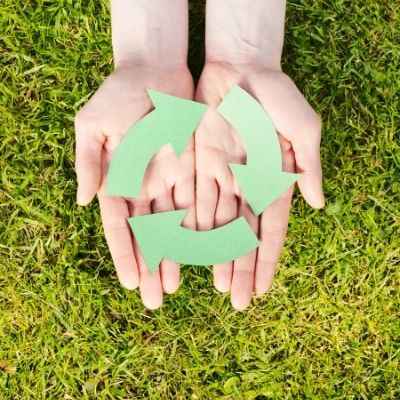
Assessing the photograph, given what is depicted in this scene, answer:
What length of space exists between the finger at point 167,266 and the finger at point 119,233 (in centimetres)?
12

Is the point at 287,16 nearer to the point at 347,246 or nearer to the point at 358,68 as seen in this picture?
the point at 358,68

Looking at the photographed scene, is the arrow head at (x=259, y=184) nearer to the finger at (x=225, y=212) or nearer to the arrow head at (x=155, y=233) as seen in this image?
the finger at (x=225, y=212)

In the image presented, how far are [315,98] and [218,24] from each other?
1.85 ft

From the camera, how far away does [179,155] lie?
8.66 feet

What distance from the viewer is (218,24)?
280 cm

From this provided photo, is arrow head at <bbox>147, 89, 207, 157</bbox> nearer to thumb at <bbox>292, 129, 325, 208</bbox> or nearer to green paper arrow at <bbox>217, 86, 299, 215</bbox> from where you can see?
green paper arrow at <bbox>217, 86, 299, 215</bbox>

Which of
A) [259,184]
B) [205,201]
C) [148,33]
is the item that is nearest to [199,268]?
[205,201]

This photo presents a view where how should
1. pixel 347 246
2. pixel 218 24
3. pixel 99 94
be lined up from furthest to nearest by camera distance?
pixel 347 246 < pixel 218 24 < pixel 99 94

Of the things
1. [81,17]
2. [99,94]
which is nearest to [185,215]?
[99,94]

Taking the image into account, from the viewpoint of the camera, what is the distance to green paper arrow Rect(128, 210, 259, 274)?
262cm

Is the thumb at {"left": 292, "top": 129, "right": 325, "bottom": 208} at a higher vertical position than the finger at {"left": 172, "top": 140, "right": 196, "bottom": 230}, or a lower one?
higher

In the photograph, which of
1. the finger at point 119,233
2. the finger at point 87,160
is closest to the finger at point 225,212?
the finger at point 119,233

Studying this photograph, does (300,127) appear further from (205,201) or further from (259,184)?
(205,201)

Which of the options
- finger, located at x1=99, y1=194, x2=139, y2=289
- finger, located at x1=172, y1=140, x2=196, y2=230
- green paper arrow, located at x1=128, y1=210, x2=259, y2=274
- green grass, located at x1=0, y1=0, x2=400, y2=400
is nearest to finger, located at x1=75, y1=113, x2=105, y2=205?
finger, located at x1=99, y1=194, x2=139, y2=289
